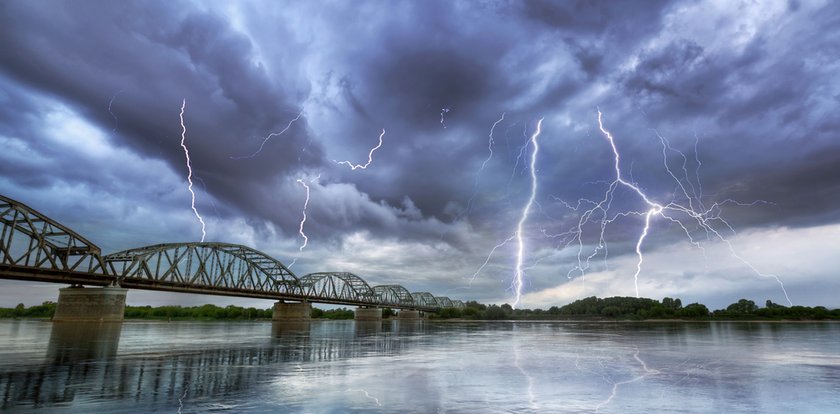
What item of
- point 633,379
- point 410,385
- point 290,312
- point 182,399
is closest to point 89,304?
point 290,312

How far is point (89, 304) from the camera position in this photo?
78.8m

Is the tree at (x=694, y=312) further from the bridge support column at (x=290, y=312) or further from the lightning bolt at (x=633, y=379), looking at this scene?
the lightning bolt at (x=633, y=379)

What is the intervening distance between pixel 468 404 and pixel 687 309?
8570 inches

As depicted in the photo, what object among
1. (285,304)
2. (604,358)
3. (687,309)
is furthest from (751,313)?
(604,358)

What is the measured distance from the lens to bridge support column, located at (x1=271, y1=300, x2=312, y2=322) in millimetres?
153125

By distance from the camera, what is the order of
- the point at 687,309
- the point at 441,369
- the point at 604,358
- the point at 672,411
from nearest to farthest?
the point at 672,411 → the point at 441,369 → the point at 604,358 → the point at 687,309

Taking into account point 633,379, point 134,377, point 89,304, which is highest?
point 89,304

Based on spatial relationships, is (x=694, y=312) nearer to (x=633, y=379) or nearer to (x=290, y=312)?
(x=290, y=312)

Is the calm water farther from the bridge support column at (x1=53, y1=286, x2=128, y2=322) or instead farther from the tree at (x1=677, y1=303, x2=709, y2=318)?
the tree at (x1=677, y1=303, x2=709, y2=318)

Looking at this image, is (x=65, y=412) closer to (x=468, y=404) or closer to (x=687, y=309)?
(x=468, y=404)

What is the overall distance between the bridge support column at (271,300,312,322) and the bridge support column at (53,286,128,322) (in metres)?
74.6

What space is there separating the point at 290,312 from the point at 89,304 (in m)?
79.3

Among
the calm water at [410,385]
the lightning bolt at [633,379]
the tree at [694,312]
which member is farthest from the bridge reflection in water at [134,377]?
the tree at [694,312]

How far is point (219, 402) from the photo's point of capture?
37.6ft
